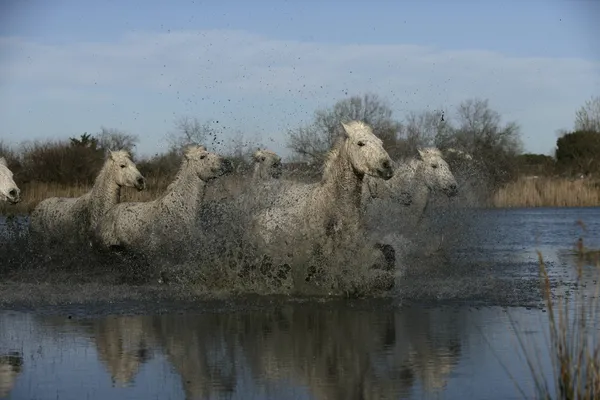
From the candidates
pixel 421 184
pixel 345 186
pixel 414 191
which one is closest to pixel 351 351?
pixel 345 186

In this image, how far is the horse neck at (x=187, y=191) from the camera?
15031 millimetres

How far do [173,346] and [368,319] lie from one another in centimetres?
222

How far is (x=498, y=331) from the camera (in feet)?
30.3

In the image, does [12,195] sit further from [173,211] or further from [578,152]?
[578,152]

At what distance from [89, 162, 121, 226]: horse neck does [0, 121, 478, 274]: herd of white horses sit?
0.02 m

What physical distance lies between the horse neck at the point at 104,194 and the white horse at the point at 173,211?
4.07ft

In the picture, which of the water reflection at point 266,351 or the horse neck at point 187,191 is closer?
the water reflection at point 266,351

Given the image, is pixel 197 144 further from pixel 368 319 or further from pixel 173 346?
pixel 173 346

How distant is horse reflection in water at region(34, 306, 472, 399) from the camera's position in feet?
23.3

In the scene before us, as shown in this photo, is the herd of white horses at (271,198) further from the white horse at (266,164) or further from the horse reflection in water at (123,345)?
the horse reflection in water at (123,345)

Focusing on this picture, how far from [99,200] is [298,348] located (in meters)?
8.94

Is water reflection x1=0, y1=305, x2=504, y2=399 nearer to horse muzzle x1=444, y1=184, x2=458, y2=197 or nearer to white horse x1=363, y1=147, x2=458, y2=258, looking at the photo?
white horse x1=363, y1=147, x2=458, y2=258

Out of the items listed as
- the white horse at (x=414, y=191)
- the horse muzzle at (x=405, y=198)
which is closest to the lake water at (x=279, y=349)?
the white horse at (x=414, y=191)

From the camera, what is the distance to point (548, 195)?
3669 centimetres
